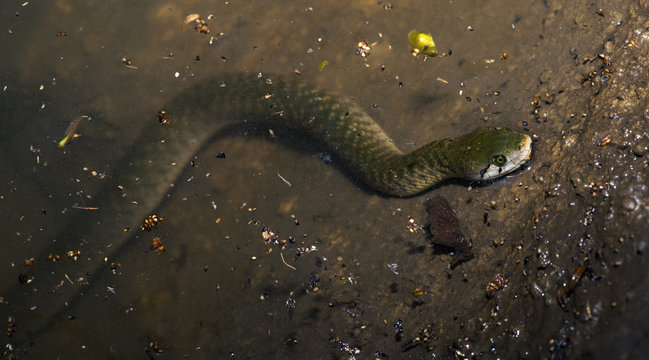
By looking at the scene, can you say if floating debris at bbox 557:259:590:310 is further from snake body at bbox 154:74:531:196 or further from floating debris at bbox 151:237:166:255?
floating debris at bbox 151:237:166:255

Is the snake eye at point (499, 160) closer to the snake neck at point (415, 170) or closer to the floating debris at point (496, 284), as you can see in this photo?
the snake neck at point (415, 170)

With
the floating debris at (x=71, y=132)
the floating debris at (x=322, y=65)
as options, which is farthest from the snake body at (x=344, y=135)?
the floating debris at (x=71, y=132)

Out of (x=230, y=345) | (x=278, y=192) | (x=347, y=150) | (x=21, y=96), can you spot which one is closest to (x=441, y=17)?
(x=347, y=150)

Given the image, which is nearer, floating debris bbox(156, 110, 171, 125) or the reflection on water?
the reflection on water

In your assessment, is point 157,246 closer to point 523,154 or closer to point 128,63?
point 128,63

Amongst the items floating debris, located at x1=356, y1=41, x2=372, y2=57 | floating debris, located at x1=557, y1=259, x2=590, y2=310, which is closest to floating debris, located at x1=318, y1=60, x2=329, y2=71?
floating debris, located at x1=356, y1=41, x2=372, y2=57

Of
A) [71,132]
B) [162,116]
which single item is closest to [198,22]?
[162,116]
